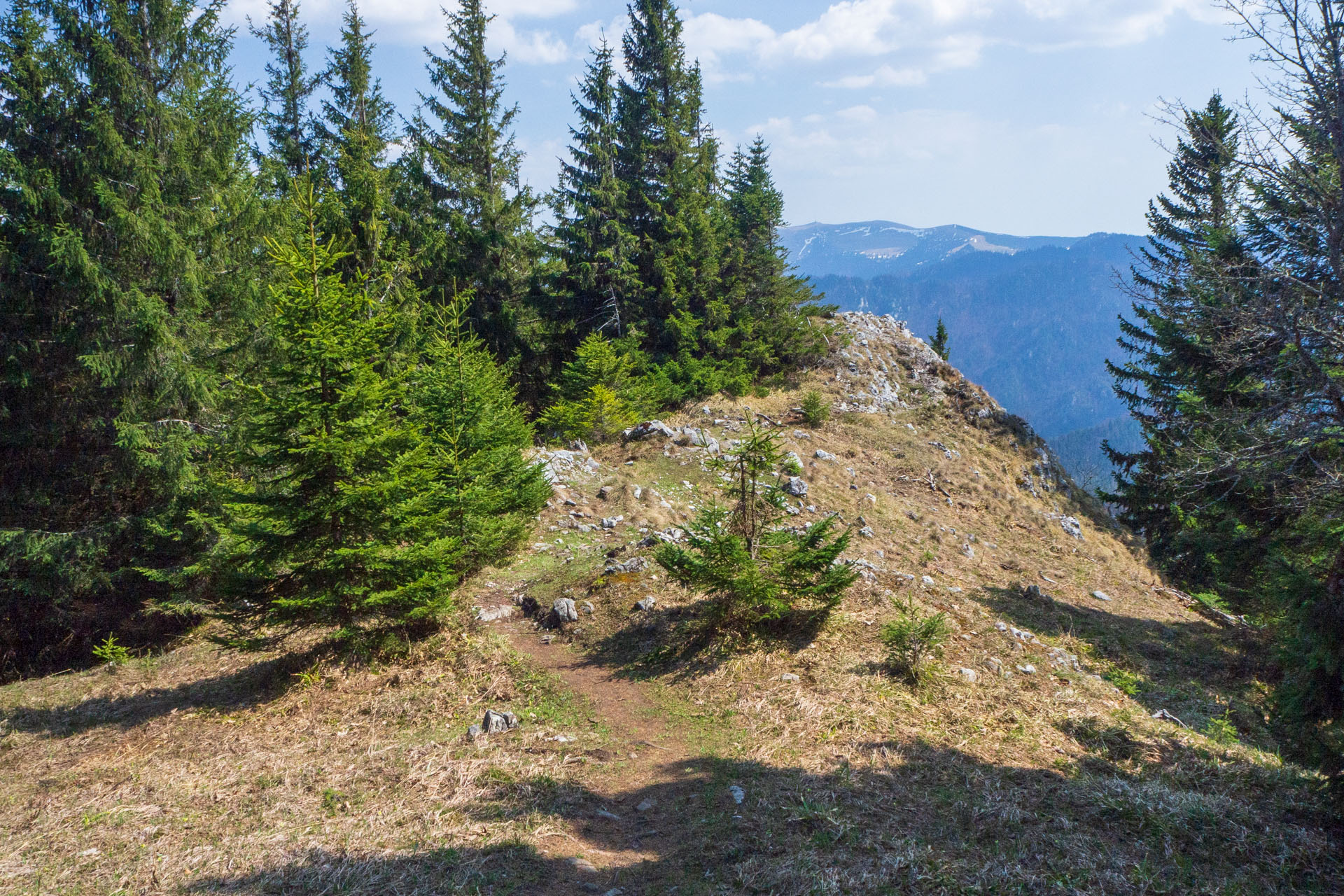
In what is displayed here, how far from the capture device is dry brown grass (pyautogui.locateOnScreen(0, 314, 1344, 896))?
516cm

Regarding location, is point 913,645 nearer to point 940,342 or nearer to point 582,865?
point 582,865

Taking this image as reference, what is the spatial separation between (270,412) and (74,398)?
7.77 metres

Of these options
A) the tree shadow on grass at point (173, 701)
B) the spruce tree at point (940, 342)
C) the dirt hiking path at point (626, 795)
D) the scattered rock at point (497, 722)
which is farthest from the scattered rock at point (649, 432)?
the spruce tree at point (940, 342)

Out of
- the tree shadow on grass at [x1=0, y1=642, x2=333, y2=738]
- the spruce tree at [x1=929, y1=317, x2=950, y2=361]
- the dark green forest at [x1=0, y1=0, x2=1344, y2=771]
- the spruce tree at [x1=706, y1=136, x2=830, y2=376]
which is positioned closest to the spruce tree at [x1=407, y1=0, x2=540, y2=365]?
the dark green forest at [x1=0, y1=0, x2=1344, y2=771]

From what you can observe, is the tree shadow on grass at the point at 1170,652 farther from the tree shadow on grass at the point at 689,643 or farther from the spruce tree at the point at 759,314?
the spruce tree at the point at 759,314

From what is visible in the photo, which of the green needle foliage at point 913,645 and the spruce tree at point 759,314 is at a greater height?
the spruce tree at point 759,314

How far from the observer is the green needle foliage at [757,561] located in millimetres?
8820

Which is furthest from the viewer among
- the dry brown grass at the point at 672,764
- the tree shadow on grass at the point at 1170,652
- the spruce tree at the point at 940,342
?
the spruce tree at the point at 940,342

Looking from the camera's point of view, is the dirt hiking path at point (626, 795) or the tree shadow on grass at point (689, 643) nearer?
the dirt hiking path at point (626, 795)

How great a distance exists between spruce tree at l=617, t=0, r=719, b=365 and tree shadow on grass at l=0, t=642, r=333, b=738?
1731cm

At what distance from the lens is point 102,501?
43.6 ft

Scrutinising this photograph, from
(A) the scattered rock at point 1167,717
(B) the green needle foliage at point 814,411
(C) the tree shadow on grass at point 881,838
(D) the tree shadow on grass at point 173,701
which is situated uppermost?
(B) the green needle foliage at point 814,411

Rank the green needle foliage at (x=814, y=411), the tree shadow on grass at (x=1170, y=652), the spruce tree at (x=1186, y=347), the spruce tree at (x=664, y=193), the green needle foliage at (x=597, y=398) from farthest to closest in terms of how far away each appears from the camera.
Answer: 1. the spruce tree at (x=664, y=193)
2. the green needle foliage at (x=814, y=411)
3. the green needle foliage at (x=597, y=398)
4. the tree shadow on grass at (x=1170, y=652)
5. the spruce tree at (x=1186, y=347)

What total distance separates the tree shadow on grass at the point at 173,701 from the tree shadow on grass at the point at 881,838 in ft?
14.5
